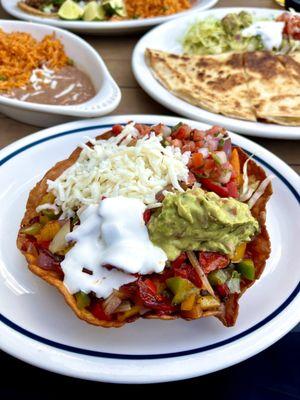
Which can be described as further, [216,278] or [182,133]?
[182,133]

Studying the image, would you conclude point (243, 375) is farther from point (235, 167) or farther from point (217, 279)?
point (235, 167)

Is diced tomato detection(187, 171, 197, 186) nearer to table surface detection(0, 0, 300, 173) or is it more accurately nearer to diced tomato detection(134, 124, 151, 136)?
diced tomato detection(134, 124, 151, 136)

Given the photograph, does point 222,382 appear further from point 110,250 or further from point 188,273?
point 110,250

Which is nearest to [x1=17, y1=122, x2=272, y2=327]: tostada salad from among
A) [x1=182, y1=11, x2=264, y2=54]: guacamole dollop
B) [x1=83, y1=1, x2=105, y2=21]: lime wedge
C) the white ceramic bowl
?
the white ceramic bowl

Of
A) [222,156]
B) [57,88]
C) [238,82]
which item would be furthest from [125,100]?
[222,156]

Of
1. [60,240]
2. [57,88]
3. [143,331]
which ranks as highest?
[60,240]

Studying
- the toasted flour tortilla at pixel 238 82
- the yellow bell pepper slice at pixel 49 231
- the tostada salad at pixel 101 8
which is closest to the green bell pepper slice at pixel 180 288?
the yellow bell pepper slice at pixel 49 231
